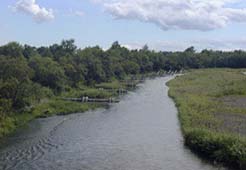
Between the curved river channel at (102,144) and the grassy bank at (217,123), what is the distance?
1.34 metres

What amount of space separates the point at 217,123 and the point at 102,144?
48.4ft

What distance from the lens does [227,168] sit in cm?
3438

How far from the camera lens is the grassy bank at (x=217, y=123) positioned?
118 feet

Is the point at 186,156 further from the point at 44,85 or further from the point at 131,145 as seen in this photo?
the point at 44,85

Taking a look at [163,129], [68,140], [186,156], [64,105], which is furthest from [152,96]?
[186,156]

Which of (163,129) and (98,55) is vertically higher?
(98,55)

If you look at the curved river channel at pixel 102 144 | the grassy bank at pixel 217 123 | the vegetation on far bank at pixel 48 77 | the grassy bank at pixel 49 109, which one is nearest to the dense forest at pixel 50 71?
the vegetation on far bank at pixel 48 77

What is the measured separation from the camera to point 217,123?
4997 cm

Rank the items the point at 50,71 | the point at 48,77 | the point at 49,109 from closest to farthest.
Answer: the point at 49,109, the point at 48,77, the point at 50,71

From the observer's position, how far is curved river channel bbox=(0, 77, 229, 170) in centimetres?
3644

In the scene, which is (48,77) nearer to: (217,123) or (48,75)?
(48,75)

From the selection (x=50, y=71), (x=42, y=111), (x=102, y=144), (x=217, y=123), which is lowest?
(x=102, y=144)

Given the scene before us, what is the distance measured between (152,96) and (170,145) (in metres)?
43.6

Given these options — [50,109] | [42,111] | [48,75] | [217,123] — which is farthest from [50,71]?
[217,123]
